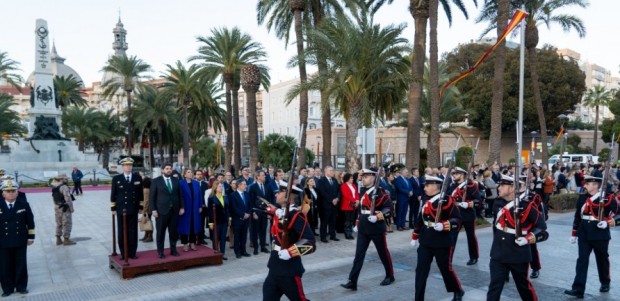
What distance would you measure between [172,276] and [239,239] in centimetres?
193

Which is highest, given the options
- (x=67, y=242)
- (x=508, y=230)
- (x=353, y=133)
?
(x=353, y=133)

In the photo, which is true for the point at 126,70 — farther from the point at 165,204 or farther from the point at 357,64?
the point at 165,204

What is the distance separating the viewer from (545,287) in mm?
7816

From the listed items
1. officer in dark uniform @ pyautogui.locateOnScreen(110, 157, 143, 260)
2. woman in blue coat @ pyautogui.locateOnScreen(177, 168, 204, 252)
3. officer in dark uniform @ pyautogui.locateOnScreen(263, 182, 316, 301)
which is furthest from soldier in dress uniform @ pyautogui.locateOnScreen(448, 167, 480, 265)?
officer in dark uniform @ pyautogui.locateOnScreen(110, 157, 143, 260)

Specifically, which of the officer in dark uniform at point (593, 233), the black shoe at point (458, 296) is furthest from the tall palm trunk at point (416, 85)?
the black shoe at point (458, 296)

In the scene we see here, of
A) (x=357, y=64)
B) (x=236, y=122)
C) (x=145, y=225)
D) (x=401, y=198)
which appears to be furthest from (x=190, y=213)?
(x=236, y=122)

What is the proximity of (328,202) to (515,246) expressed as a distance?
6.59 metres

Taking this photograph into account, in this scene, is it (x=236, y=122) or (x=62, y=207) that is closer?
(x=62, y=207)

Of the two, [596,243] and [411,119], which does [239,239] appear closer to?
[596,243]

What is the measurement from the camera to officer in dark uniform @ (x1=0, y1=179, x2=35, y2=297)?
7.62 m

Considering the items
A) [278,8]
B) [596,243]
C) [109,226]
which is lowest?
[109,226]

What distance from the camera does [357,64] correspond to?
19.4 m

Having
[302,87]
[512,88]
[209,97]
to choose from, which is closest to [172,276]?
[302,87]

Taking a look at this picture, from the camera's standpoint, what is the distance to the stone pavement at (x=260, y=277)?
7.56 meters
